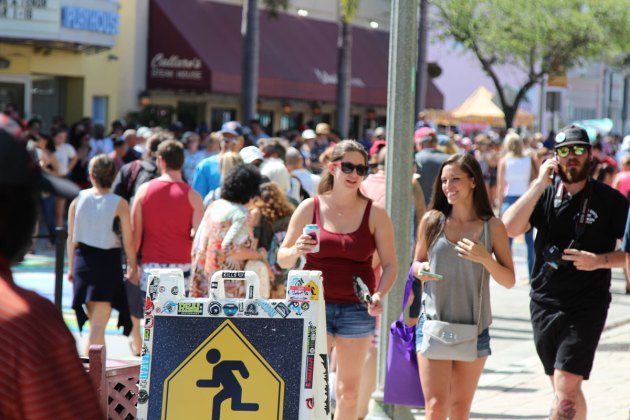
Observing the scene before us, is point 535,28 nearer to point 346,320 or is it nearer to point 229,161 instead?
point 229,161

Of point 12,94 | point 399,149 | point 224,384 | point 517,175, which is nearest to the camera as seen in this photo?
point 224,384

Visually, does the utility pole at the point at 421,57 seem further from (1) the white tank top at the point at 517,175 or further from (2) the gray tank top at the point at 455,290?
(2) the gray tank top at the point at 455,290

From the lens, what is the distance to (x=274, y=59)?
31.5m

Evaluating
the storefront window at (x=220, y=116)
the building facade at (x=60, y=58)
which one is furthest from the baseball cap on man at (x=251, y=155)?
the storefront window at (x=220, y=116)

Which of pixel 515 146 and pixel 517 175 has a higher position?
pixel 515 146

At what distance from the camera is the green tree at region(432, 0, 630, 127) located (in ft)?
131

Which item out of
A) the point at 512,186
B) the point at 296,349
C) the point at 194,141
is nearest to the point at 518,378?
the point at 296,349

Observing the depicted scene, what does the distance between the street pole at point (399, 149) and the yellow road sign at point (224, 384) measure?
95.4 inches

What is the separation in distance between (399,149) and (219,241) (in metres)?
1.46

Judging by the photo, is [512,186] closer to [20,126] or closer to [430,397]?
[430,397]

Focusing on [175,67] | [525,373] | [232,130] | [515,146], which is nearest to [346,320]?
[525,373]

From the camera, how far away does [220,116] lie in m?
32.0

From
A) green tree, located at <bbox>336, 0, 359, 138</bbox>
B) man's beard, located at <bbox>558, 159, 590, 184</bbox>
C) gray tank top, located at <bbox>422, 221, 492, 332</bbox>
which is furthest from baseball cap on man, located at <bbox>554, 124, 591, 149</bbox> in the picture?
green tree, located at <bbox>336, 0, 359, 138</bbox>

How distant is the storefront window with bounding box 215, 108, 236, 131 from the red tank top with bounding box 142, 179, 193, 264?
73.0 feet
